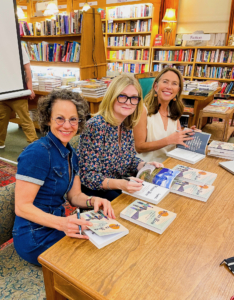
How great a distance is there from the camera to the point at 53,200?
1139mm

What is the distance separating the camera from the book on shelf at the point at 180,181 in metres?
1.20

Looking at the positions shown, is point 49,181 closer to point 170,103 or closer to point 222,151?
point 222,151

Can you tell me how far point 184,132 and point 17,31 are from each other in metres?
1.92

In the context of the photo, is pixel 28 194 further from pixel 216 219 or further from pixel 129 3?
pixel 129 3

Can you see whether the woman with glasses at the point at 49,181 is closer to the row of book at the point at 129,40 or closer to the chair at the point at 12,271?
the chair at the point at 12,271

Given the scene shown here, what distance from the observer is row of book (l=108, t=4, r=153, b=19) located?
17.0ft

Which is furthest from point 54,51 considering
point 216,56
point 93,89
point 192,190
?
point 192,190

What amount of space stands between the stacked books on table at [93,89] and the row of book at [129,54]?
8.90 feet

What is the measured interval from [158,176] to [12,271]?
844 mm

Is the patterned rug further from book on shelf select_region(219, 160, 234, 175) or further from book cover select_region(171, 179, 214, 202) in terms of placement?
book on shelf select_region(219, 160, 234, 175)

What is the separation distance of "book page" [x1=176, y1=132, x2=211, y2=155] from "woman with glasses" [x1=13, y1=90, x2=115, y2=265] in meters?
0.93

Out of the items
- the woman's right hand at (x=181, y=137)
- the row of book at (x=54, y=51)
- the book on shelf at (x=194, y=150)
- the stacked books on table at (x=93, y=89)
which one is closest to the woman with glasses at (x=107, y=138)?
the book on shelf at (x=194, y=150)

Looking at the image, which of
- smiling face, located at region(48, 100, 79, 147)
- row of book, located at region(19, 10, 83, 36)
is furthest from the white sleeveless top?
row of book, located at region(19, 10, 83, 36)

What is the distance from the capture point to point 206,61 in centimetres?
490
